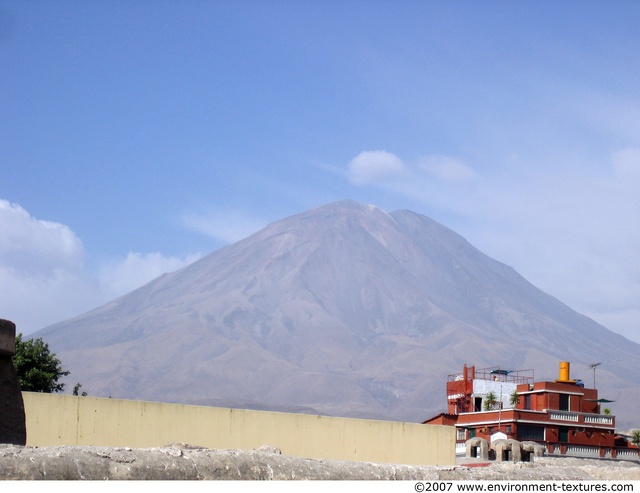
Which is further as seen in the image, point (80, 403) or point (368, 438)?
point (368, 438)

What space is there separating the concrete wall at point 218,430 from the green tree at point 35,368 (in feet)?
118

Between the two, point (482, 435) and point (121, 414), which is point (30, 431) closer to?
point (121, 414)

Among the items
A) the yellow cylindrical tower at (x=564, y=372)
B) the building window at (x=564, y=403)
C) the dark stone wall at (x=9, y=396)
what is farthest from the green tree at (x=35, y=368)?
the dark stone wall at (x=9, y=396)

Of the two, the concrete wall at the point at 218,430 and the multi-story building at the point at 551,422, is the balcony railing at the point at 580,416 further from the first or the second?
the concrete wall at the point at 218,430

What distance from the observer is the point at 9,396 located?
18.4 metres

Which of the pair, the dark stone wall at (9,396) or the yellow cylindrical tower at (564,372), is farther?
the yellow cylindrical tower at (564,372)

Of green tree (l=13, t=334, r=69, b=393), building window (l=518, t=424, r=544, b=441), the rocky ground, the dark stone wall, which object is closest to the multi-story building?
building window (l=518, t=424, r=544, b=441)

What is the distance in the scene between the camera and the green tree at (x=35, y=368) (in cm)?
6550

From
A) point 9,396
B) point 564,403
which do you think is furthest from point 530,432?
point 9,396

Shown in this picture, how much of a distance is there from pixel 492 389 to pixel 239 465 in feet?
229

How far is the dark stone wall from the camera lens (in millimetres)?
18125
